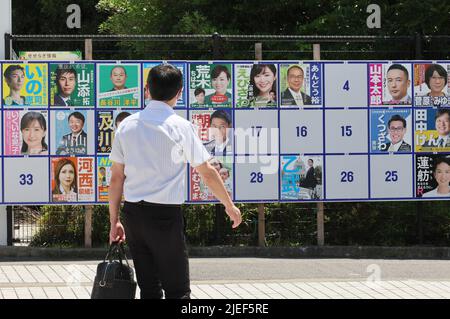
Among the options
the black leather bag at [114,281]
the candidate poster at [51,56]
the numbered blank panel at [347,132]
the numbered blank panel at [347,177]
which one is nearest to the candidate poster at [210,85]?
the numbered blank panel at [347,132]

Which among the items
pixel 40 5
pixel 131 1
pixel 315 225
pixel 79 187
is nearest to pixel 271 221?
pixel 315 225

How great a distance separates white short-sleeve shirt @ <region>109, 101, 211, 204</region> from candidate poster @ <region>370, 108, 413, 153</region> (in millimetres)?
8366

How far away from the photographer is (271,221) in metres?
15.1

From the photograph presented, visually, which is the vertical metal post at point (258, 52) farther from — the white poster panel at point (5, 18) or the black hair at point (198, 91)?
the white poster panel at point (5, 18)

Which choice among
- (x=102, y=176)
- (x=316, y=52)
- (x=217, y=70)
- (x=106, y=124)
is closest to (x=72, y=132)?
(x=106, y=124)

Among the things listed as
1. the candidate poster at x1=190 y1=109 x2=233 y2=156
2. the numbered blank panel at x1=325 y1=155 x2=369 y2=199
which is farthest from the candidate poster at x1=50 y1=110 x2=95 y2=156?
the numbered blank panel at x1=325 y1=155 x2=369 y2=199

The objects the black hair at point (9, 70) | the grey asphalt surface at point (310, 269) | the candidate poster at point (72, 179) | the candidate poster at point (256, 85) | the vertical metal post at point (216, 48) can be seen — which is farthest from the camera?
the vertical metal post at point (216, 48)

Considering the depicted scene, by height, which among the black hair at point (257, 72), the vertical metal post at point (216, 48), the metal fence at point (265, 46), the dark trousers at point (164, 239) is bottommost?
the dark trousers at point (164, 239)

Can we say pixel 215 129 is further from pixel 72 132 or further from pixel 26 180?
pixel 26 180

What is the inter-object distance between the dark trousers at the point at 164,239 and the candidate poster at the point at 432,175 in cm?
878

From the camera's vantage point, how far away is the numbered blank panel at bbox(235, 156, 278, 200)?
14430 millimetres

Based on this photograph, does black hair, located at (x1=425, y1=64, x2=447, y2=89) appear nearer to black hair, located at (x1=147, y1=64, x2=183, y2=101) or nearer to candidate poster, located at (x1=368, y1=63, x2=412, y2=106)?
candidate poster, located at (x1=368, y1=63, x2=412, y2=106)

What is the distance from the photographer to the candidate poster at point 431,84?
14.8 meters

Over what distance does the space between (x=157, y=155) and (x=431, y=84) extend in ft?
29.9
